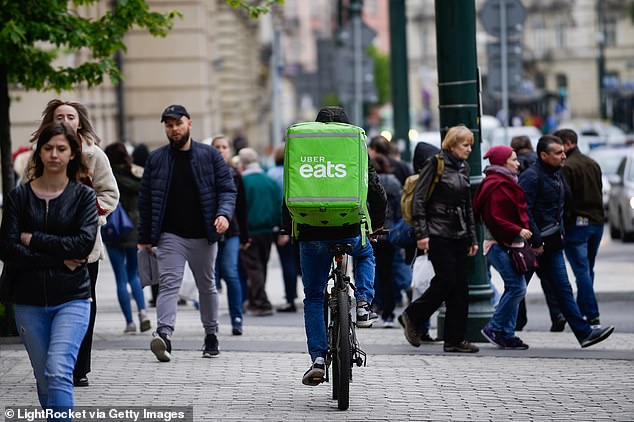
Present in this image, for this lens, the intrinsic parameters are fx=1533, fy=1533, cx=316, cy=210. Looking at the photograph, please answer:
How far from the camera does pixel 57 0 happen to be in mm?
13289

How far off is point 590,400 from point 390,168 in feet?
20.3

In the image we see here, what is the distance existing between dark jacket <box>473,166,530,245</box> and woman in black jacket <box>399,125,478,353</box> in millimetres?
318

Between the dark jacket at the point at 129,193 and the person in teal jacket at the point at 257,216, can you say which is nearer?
the dark jacket at the point at 129,193

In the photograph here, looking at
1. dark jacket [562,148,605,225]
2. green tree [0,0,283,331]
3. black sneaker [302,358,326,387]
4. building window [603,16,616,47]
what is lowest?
black sneaker [302,358,326,387]

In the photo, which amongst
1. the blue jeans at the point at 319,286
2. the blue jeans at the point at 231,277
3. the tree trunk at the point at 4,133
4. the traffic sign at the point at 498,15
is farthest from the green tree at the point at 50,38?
the traffic sign at the point at 498,15

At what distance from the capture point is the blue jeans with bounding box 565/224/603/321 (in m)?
13.3

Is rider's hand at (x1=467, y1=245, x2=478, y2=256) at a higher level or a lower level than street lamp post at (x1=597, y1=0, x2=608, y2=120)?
lower

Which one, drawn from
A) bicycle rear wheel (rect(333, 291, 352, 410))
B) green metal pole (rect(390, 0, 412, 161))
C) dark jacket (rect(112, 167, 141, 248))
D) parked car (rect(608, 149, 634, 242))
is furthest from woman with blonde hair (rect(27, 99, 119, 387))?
parked car (rect(608, 149, 634, 242))

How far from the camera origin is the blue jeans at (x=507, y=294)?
12.0 metres

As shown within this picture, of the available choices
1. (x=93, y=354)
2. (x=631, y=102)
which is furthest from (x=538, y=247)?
(x=631, y=102)

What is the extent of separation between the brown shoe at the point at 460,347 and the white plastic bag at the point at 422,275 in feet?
3.58

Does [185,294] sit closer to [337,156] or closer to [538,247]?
[538,247]

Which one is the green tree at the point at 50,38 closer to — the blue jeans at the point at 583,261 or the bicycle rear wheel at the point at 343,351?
the blue jeans at the point at 583,261

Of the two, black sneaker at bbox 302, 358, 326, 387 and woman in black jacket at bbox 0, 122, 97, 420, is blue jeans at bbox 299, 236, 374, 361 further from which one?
woman in black jacket at bbox 0, 122, 97, 420
